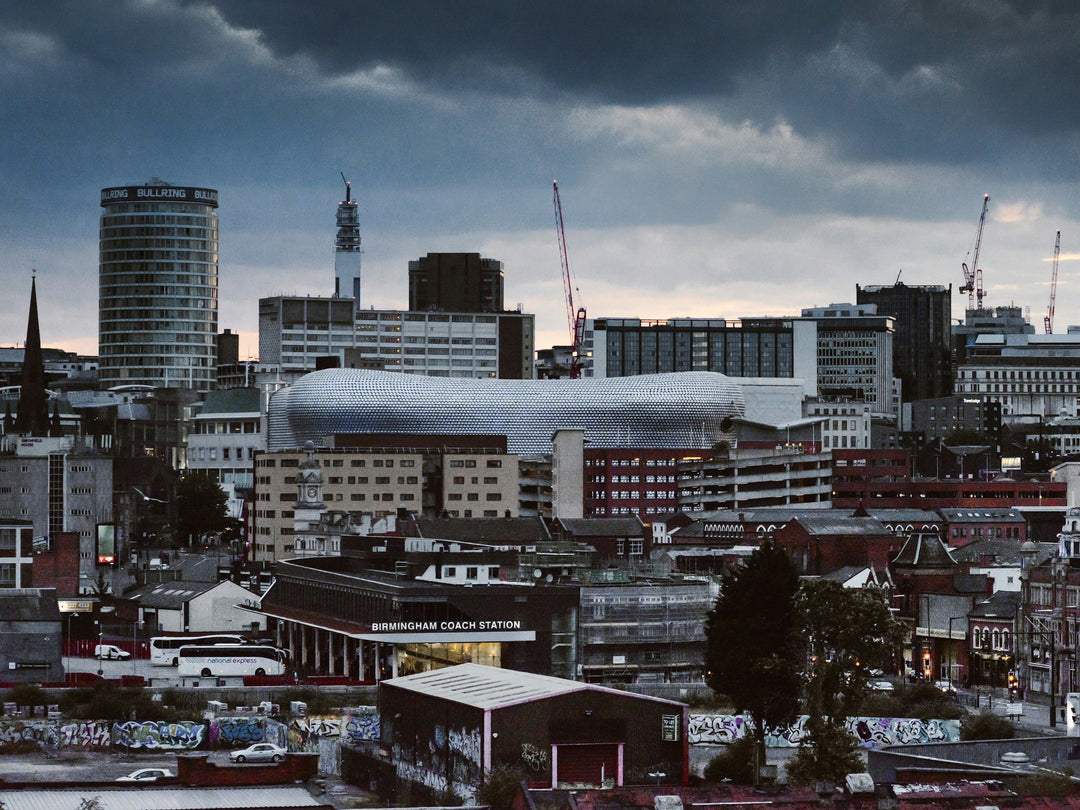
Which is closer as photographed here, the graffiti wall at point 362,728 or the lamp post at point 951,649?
the graffiti wall at point 362,728

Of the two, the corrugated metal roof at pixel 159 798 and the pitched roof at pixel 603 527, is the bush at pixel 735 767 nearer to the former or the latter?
the corrugated metal roof at pixel 159 798

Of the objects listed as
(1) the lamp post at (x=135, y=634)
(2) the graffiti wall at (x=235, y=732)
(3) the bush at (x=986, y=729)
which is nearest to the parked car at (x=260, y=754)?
(2) the graffiti wall at (x=235, y=732)

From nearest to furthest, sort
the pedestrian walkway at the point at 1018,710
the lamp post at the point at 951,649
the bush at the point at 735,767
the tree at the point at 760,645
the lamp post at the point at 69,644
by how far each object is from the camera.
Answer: the bush at the point at 735,767
the tree at the point at 760,645
the pedestrian walkway at the point at 1018,710
the lamp post at the point at 69,644
the lamp post at the point at 951,649

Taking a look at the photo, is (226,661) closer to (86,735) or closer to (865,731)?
(86,735)

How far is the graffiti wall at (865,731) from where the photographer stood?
101062mm

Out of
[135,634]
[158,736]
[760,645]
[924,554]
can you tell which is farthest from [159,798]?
[924,554]

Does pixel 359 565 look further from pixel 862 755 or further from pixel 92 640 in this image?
pixel 862 755

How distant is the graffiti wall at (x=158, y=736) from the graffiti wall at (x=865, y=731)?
23430mm

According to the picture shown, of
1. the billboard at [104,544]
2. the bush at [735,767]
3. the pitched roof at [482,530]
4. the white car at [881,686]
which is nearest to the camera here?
the bush at [735,767]

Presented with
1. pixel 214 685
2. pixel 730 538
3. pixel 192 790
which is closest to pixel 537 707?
pixel 192 790

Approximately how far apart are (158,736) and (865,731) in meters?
33.2

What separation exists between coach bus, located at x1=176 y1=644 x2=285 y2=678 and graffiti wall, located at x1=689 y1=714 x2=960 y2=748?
33218mm

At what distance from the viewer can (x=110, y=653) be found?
5359 inches

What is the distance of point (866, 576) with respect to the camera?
→ 479 ft
